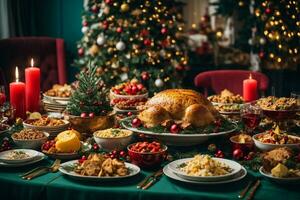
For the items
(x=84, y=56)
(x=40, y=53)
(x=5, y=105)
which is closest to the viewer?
(x=5, y=105)

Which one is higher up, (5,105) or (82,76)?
(82,76)

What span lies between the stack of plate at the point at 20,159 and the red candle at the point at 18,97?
0.72m

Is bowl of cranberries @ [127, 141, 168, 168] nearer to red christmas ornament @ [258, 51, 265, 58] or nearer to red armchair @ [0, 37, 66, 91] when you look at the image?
red armchair @ [0, 37, 66, 91]

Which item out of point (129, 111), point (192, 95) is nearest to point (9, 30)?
point (129, 111)

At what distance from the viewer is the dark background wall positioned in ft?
21.8

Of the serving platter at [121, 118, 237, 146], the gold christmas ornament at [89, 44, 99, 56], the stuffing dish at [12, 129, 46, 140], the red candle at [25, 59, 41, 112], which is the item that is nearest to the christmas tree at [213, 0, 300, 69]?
the gold christmas ornament at [89, 44, 99, 56]

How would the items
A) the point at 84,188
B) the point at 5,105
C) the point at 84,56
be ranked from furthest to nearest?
1. the point at 84,56
2. the point at 5,105
3. the point at 84,188

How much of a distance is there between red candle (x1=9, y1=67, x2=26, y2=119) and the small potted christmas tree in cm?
46

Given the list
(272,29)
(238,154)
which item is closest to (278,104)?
(238,154)

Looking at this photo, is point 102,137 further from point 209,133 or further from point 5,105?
point 5,105

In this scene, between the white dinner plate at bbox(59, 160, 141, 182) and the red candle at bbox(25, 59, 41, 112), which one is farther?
the red candle at bbox(25, 59, 41, 112)

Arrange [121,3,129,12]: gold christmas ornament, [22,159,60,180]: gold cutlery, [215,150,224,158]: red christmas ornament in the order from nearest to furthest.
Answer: [22,159,60,180]: gold cutlery < [215,150,224,158]: red christmas ornament < [121,3,129,12]: gold christmas ornament

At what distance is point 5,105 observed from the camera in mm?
2941

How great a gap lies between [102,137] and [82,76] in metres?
0.47
